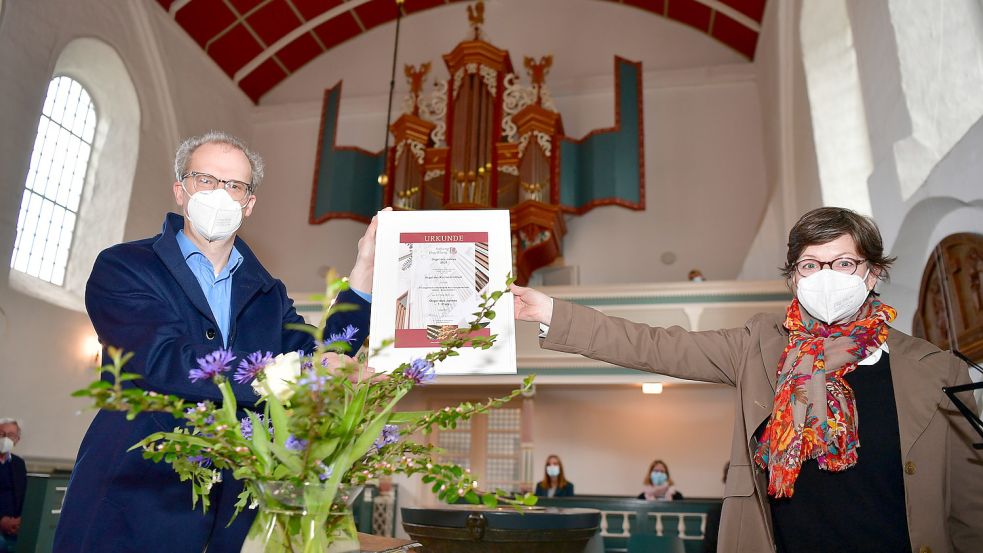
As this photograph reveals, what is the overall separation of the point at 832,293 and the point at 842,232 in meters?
0.13

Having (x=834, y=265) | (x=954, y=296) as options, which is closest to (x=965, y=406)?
(x=834, y=265)

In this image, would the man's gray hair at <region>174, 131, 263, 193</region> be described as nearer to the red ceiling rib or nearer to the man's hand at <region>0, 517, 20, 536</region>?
the man's hand at <region>0, 517, 20, 536</region>

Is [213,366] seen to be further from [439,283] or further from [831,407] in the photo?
[831,407]

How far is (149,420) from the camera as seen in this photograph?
3.96 feet

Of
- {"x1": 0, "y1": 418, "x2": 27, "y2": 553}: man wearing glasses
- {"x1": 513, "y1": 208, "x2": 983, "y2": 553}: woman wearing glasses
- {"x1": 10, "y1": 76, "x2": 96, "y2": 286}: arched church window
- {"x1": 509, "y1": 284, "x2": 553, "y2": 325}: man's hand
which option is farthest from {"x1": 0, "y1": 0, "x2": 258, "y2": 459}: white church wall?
{"x1": 513, "y1": 208, "x2": 983, "y2": 553}: woman wearing glasses

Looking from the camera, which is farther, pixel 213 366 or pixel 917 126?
pixel 917 126

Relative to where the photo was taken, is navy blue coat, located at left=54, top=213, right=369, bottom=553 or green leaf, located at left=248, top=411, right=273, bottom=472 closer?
green leaf, located at left=248, top=411, right=273, bottom=472

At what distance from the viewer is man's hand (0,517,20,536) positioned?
4.86 metres

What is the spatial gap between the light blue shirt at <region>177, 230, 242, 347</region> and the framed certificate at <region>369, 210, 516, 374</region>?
0.90 feet

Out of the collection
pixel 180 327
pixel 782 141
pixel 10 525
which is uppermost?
pixel 782 141

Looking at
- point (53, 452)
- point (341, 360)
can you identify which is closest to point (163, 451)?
point (341, 360)

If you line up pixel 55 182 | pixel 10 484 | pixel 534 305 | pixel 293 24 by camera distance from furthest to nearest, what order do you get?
pixel 293 24, pixel 55 182, pixel 10 484, pixel 534 305

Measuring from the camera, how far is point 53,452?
21.6ft

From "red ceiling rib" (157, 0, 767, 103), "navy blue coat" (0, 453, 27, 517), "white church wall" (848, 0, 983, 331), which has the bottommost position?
"navy blue coat" (0, 453, 27, 517)
